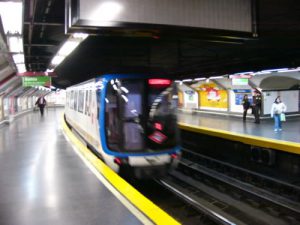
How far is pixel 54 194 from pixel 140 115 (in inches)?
113

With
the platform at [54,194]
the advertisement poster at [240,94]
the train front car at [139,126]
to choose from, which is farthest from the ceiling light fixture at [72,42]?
the advertisement poster at [240,94]

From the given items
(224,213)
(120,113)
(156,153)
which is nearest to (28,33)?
(120,113)

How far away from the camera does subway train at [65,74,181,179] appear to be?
6730 millimetres

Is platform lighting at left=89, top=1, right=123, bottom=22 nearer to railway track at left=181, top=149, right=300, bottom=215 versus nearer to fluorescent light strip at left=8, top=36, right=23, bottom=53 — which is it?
fluorescent light strip at left=8, top=36, right=23, bottom=53

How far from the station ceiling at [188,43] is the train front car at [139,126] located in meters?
0.56

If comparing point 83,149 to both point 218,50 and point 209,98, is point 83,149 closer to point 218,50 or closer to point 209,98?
point 218,50

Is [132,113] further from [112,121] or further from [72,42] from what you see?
[72,42]

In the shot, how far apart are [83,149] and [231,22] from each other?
4.51 meters

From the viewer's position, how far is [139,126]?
6941 millimetres

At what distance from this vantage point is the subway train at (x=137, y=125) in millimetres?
6730

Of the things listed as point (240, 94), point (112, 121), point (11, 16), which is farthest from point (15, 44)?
point (240, 94)

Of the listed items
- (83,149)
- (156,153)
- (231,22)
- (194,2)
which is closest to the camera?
(194,2)

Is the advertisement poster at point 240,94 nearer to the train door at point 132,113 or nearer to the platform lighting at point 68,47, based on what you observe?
the platform lighting at point 68,47

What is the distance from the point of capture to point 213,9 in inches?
198
